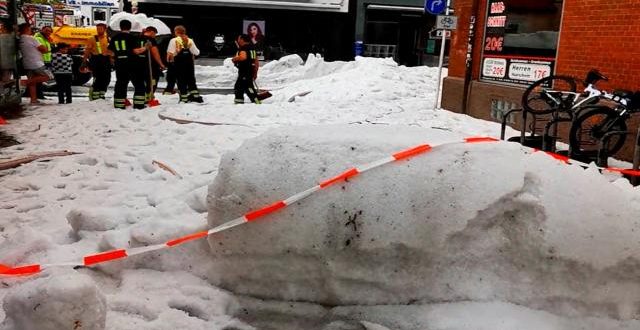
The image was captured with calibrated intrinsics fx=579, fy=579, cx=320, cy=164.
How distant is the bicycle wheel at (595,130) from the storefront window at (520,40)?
2775 millimetres

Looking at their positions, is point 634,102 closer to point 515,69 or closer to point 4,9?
point 515,69

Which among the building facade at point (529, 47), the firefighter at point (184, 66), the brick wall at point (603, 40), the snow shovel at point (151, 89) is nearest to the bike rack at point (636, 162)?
the building facade at point (529, 47)

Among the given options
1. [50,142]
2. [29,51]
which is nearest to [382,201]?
[50,142]

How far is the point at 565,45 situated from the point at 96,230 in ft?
27.8

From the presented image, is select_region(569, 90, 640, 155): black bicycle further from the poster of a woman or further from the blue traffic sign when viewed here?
the poster of a woman

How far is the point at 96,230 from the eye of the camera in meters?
4.61

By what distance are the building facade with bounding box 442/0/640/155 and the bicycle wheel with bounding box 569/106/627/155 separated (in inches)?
20.9

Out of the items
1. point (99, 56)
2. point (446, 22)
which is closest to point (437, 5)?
point (446, 22)

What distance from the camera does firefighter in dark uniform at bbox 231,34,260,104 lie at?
1335 centimetres

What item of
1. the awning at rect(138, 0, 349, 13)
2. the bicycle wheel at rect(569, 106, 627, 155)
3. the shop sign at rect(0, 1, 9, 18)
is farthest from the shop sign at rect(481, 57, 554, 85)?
the awning at rect(138, 0, 349, 13)

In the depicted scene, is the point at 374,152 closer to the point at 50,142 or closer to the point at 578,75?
the point at 50,142

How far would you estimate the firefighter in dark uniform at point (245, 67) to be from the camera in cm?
1335

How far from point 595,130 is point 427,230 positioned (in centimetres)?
547

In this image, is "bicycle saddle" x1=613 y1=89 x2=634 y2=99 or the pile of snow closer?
the pile of snow
